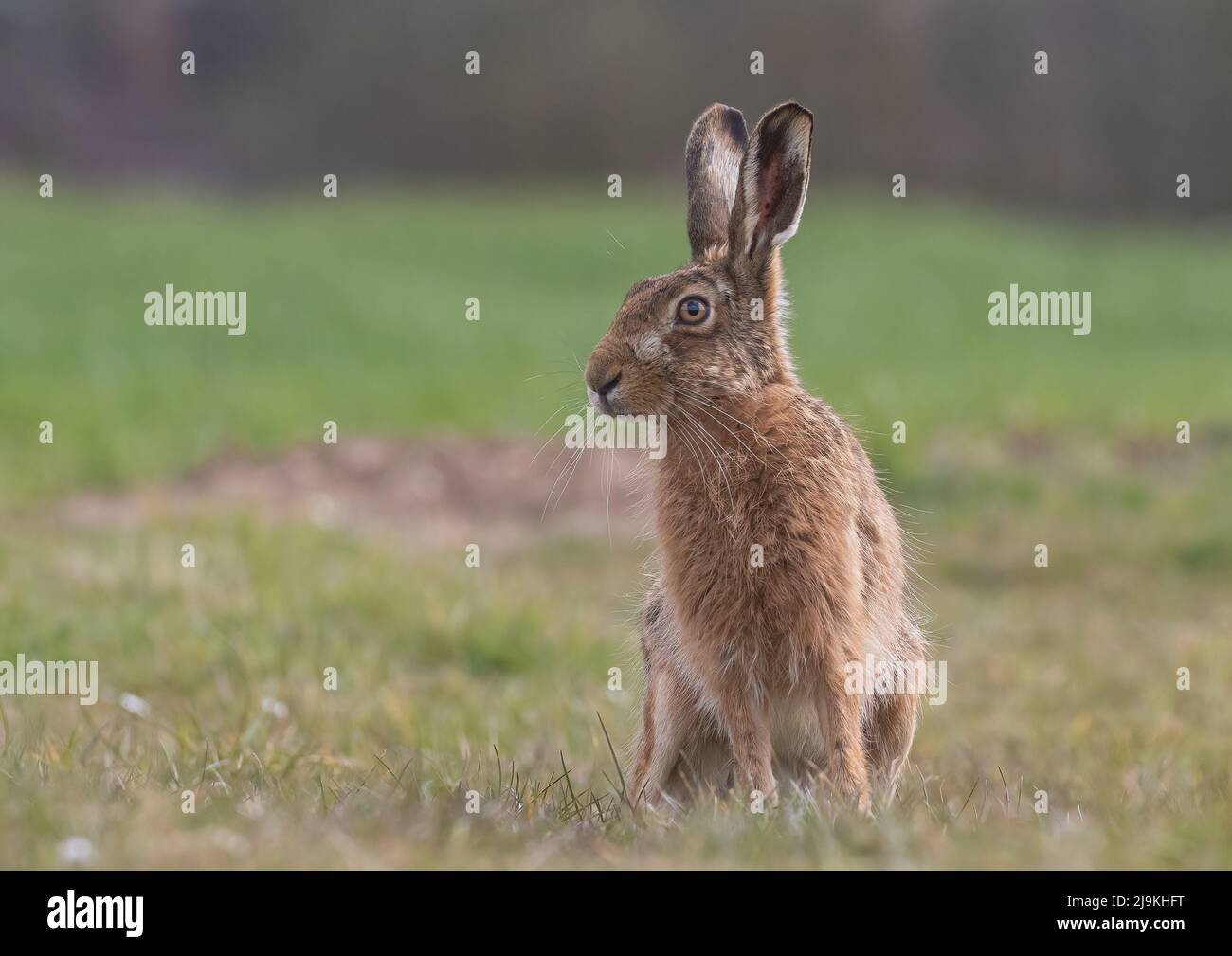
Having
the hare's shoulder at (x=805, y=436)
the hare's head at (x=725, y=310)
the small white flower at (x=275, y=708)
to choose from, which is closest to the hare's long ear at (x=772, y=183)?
the hare's head at (x=725, y=310)

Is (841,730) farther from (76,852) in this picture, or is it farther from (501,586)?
(501,586)

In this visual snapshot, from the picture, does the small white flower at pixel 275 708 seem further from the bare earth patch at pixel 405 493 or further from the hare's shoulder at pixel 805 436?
the bare earth patch at pixel 405 493

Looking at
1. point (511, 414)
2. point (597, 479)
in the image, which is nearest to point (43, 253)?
point (511, 414)

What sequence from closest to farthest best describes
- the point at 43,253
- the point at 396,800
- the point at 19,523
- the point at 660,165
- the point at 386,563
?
the point at 396,800 < the point at 386,563 < the point at 19,523 < the point at 43,253 < the point at 660,165

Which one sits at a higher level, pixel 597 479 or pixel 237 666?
pixel 597 479

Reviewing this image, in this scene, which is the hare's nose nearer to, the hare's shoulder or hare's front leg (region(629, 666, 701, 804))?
the hare's shoulder

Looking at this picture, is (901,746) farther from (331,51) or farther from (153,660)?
(331,51)

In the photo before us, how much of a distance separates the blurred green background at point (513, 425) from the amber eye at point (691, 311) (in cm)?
144

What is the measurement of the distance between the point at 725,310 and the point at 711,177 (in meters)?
0.51

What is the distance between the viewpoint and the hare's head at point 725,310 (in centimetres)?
446

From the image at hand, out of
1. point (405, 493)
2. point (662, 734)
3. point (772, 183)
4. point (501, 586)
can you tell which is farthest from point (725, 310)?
point (405, 493)

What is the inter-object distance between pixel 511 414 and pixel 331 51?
83.4ft

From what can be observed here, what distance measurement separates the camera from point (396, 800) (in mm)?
4047
